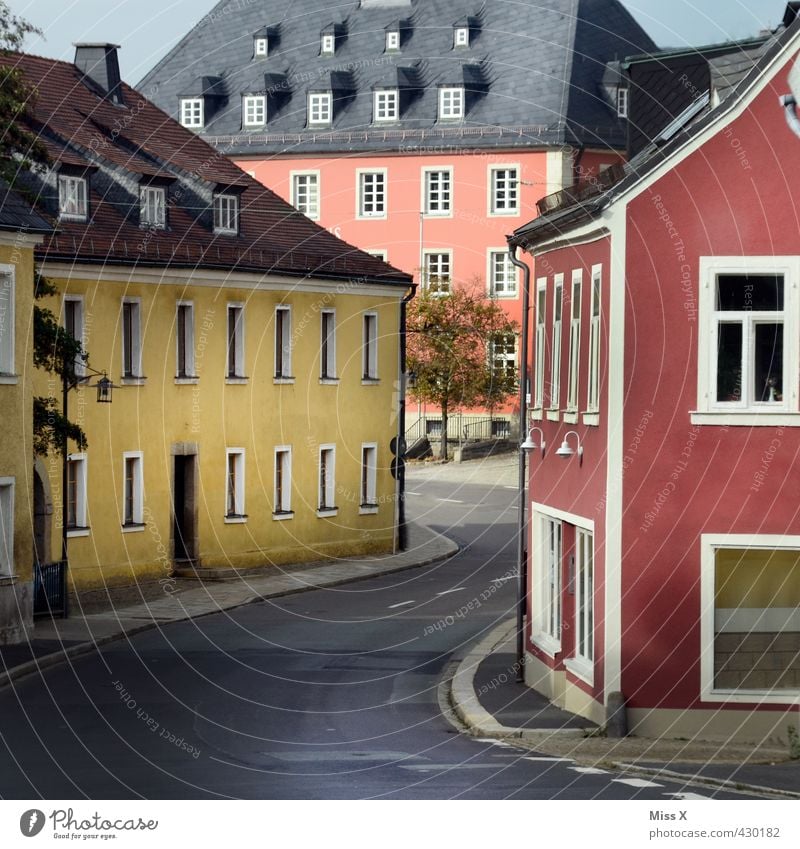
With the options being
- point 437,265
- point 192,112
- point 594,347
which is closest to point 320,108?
point 192,112

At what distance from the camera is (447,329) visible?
76875 millimetres

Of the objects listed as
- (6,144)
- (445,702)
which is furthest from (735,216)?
(6,144)

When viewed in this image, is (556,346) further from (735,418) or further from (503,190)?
(503,190)

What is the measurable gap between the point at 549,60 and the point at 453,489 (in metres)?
23.6

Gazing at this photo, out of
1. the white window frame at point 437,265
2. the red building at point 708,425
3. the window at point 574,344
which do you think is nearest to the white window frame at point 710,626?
the red building at point 708,425

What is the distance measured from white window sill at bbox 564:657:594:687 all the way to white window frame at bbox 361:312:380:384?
28.0m

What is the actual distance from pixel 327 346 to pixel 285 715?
25.9m

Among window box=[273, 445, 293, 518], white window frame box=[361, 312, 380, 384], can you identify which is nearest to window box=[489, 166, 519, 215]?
white window frame box=[361, 312, 380, 384]

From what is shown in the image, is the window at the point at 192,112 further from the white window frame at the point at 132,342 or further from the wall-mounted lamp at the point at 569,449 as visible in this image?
the wall-mounted lamp at the point at 569,449

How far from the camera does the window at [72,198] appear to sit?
142 feet

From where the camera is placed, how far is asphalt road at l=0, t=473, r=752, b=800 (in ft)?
65.3

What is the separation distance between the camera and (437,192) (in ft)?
284

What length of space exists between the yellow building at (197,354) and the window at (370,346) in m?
0.05
